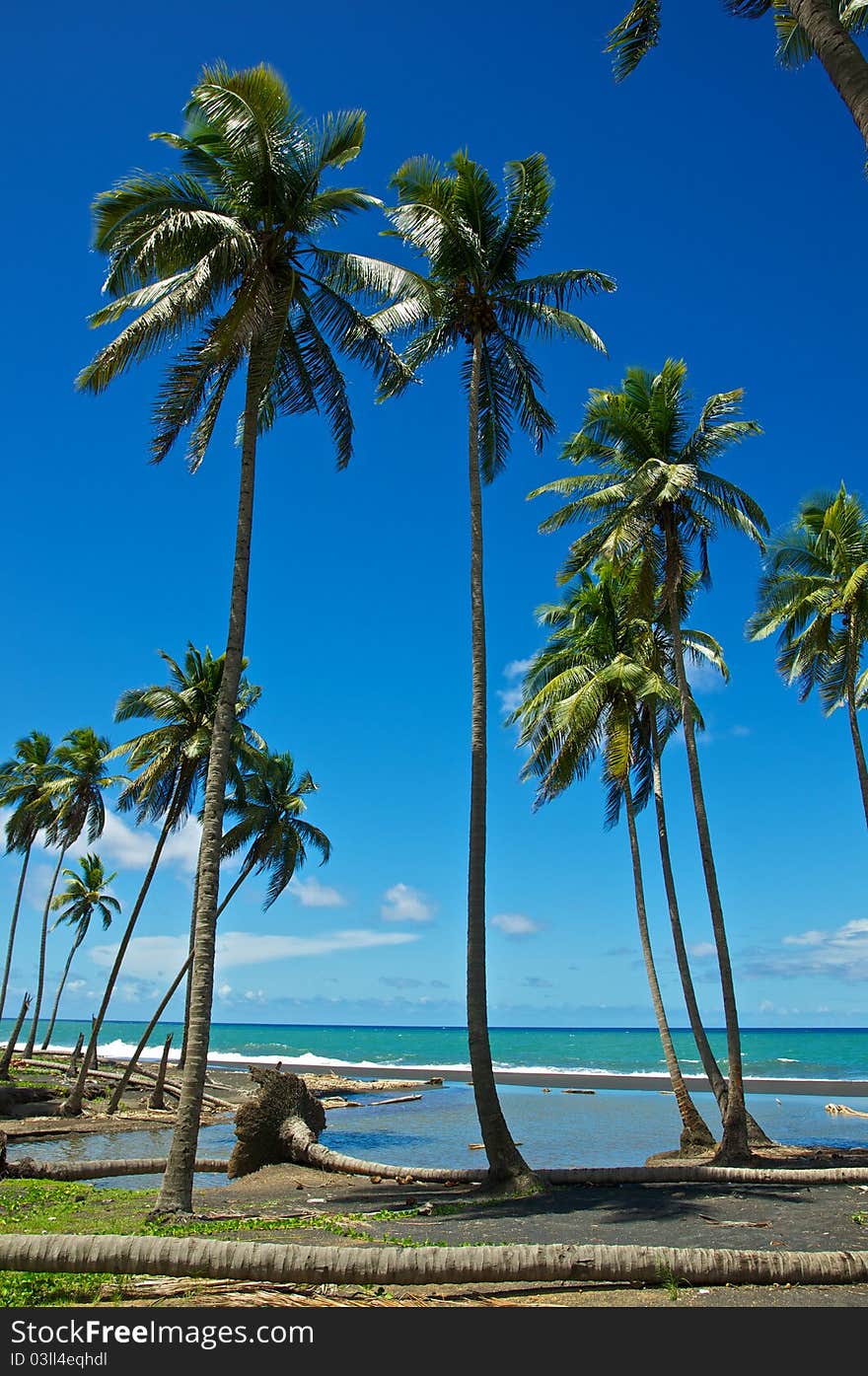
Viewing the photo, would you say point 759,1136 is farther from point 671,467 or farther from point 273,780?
point 273,780

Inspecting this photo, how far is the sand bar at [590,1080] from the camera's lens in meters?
47.3

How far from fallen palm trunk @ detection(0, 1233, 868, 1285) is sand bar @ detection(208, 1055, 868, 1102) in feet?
132

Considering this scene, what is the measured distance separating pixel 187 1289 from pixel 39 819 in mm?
36627

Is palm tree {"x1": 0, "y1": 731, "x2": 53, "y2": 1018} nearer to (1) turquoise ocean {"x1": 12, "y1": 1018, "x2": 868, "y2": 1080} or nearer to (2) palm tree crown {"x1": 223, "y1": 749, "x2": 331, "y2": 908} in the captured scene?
(2) palm tree crown {"x1": 223, "y1": 749, "x2": 331, "y2": 908}

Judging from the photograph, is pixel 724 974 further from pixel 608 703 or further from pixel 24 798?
pixel 24 798

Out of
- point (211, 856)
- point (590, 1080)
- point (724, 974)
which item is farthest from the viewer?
point (590, 1080)

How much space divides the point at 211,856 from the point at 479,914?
4.17 m

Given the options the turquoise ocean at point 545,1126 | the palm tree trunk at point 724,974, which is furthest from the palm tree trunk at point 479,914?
the turquoise ocean at point 545,1126

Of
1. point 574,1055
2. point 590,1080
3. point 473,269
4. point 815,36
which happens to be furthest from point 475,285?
point 574,1055

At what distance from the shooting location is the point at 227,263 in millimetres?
12711

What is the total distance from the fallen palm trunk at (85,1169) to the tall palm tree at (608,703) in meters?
10.5

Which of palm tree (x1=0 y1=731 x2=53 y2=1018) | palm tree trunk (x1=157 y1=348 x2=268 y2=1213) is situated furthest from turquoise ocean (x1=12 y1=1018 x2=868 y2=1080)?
palm tree trunk (x1=157 y1=348 x2=268 y2=1213)

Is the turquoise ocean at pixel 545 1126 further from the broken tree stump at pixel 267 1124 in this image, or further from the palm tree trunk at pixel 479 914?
the palm tree trunk at pixel 479 914

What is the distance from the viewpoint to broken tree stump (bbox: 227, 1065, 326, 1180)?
17000 millimetres
